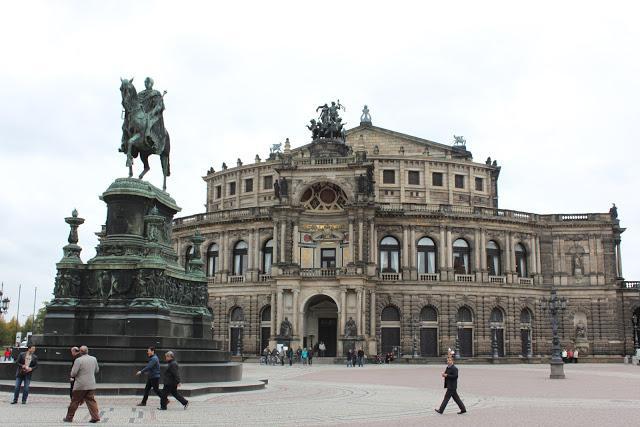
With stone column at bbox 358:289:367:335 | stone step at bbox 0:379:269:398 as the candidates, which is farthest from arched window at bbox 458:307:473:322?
stone step at bbox 0:379:269:398

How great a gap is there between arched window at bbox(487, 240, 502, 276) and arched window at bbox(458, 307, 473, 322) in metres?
4.64

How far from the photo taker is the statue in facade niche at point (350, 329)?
5771 cm

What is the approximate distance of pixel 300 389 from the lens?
1009 inches

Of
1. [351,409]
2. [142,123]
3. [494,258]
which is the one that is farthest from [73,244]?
[494,258]

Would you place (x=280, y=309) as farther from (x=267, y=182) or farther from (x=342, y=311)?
(x=267, y=182)

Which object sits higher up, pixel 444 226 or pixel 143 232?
pixel 444 226

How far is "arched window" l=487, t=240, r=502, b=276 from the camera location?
66.1 metres

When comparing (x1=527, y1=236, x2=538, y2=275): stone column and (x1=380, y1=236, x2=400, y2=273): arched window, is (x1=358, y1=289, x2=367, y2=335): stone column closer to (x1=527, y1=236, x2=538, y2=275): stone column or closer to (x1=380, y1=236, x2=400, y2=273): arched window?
(x1=380, y1=236, x2=400, y2=273): arched window

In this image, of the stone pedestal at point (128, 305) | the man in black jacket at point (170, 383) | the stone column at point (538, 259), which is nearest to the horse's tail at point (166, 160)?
the stone pedestal at point (128, 305)

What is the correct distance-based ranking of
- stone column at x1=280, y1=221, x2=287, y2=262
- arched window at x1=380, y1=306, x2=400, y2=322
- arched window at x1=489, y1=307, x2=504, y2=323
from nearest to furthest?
1. stone column at x1=280, y1=221, x2=287, y2=262
2. arched window at x1=380, y1=306, x2=400, y2=322
3. arched window at x1=489, y1=307, x2=504, y2=323

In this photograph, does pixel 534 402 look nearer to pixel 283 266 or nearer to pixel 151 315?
pixel 151 315

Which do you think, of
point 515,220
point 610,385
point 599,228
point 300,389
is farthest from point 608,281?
point 300,389

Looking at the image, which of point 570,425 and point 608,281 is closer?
point 570,425

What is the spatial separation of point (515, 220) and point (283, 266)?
71.9 ft
